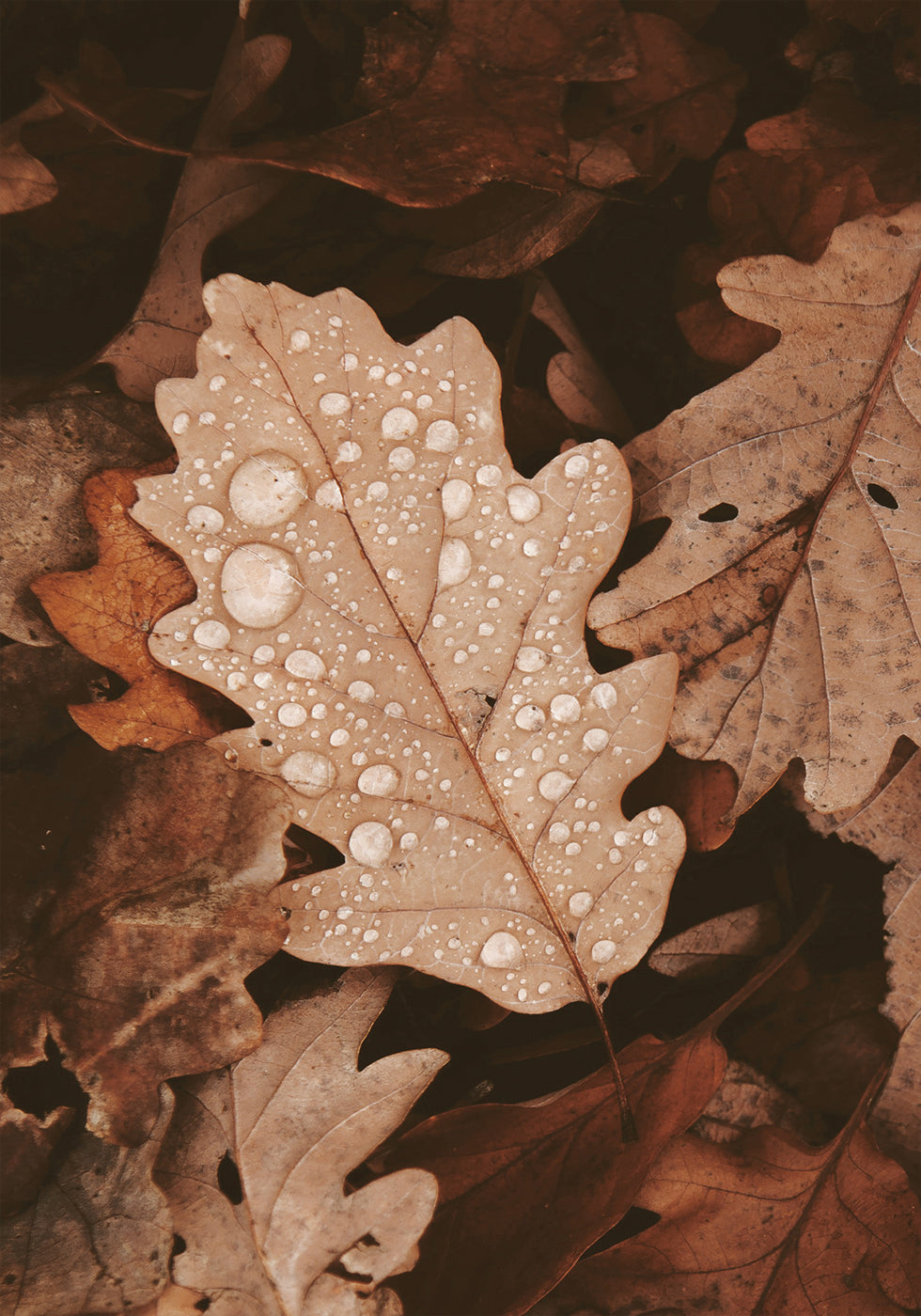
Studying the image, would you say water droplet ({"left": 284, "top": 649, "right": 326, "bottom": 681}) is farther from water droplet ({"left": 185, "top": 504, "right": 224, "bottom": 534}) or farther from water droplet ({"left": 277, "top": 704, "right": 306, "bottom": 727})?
water droplet ({"left": 185, "top": 504, "right": 224, "bottom": 534})

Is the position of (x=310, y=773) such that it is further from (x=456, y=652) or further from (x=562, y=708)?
(x=562, y=708)

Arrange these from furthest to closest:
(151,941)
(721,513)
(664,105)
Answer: (664,105), (721,513), (151,941)

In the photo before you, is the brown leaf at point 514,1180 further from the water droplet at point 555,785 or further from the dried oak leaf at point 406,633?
the water droplet at point 555,785

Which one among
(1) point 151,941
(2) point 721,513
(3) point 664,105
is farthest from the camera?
(3) point 664,105

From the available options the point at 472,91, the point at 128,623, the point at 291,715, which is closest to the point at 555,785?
the point at 291,715

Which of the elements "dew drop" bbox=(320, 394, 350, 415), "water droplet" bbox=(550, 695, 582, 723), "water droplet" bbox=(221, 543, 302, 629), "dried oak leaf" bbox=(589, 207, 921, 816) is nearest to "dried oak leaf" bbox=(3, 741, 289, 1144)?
"water droplet" bbox=(221, 543, 302, 629)

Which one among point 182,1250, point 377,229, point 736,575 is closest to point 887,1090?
point 736,575
